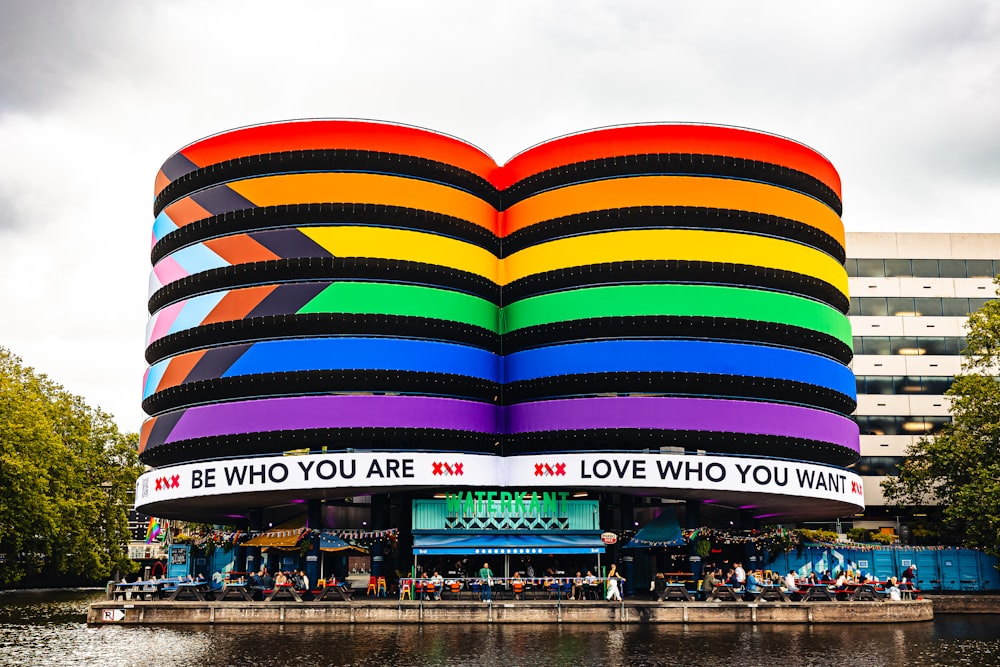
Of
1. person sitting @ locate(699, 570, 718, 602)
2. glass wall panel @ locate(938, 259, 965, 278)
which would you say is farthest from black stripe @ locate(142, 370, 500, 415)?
glass wall panel @ locate(938, 259, 965, 278)

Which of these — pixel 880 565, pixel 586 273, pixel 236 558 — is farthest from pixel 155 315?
pixel 880 565

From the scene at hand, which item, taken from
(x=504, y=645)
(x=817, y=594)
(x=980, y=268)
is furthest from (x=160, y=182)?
(x=980, y=268)

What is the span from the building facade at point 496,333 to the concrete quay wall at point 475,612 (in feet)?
27.4

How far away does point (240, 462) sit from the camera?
55.2m

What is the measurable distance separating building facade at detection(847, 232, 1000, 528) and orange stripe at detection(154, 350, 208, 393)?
52529 mm

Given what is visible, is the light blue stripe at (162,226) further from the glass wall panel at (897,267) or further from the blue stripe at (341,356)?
the glass wall panel at (897,267)

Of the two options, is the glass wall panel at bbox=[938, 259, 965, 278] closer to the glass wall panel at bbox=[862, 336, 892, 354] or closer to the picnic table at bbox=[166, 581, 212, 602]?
the glass wall panel at bbox=[862, 336, 892, 354]

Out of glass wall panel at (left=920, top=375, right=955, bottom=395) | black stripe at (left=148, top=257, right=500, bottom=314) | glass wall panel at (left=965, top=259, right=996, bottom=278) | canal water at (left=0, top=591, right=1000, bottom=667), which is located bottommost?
canal water at (left=0, top=591, right=1000, bottom=667)

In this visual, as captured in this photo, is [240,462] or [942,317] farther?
[942,317]

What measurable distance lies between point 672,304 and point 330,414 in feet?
66.3

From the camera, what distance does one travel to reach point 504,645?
35.0 meters

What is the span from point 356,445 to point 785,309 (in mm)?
26059

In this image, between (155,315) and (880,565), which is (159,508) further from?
(880,565)

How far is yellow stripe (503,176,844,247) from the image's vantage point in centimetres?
6025
